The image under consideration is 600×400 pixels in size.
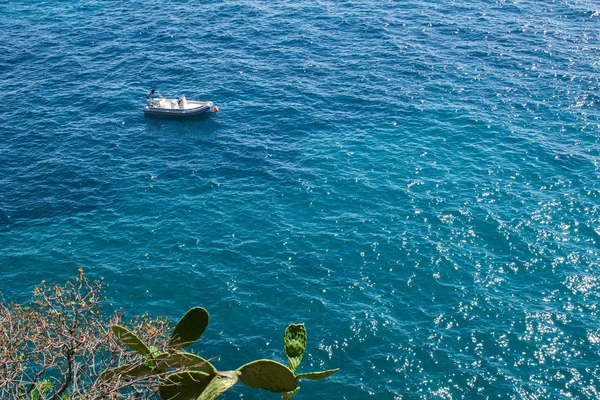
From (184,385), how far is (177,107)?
185 feet

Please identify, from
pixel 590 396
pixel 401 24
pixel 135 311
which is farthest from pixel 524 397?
pixel 401 24

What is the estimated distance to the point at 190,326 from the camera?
94.9 ft

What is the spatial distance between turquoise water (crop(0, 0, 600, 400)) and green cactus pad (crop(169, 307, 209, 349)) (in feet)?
54.5

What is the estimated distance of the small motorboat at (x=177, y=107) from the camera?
256ft

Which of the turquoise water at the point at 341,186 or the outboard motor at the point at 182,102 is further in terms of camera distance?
the outboard motor at the point at 182,102

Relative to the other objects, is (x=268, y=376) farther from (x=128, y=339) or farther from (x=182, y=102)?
(x=182, y=102)

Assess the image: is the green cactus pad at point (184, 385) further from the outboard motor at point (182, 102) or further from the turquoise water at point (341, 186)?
the outboard motor at point (182, 102)

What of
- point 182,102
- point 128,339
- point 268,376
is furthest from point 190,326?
point 182,102

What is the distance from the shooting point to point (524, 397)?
43.4 metres

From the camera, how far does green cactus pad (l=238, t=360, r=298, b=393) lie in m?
24.4

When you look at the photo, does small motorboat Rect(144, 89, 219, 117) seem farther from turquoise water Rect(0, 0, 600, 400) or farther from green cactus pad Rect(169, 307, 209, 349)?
green cactus pad Rect(169, 307, 209, 349)

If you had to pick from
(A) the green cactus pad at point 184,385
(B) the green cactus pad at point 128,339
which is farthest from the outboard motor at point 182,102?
(A) the green cactus pad at point 184,385

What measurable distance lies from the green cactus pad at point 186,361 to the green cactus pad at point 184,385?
0.24 meters

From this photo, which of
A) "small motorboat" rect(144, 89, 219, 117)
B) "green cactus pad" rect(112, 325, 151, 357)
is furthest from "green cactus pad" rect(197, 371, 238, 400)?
"small motorboat" rect(144, 89, 219, 117)
